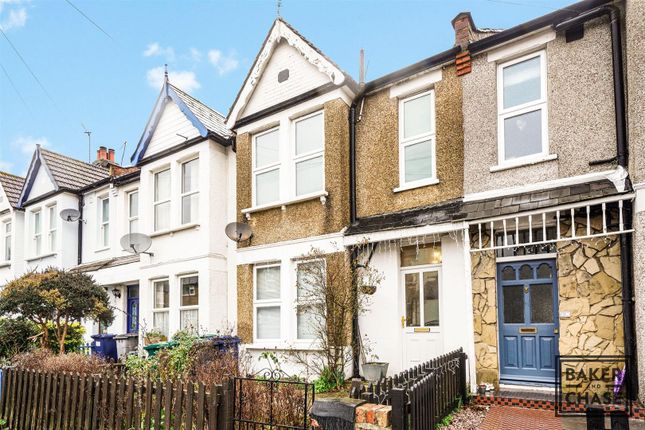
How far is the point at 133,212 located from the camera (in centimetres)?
1602

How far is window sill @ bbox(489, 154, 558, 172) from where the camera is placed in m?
8.28

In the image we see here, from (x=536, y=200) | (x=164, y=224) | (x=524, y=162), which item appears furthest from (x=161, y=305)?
(x=536, y=200)

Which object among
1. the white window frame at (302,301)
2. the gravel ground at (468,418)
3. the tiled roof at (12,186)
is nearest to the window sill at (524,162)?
the white window frame at (302,301)

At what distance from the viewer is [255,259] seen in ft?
39.4

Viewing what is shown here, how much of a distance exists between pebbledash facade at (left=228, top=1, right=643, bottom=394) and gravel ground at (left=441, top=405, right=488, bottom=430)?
93cm

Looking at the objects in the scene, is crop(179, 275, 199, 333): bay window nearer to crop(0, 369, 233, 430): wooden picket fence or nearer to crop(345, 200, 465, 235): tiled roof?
crop(345, 200, 465, 235): tiled roof

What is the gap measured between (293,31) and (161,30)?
10.6 ft

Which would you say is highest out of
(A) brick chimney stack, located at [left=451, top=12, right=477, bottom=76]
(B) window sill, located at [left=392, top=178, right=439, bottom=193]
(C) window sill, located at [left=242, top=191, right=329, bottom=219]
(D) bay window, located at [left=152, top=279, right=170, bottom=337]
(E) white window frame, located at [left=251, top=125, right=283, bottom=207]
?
(A) brick chimney stack, located at [left=451, top=12, right=477, bottom=76]

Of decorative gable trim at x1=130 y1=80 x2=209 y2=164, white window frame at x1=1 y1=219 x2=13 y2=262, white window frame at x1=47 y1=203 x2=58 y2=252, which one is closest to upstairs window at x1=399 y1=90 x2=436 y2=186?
decorative gable trim at x1=130 y1=80 x2=209 y2=164

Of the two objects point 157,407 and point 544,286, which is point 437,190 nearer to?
point 544,286

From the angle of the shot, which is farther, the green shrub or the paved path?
the green shrub

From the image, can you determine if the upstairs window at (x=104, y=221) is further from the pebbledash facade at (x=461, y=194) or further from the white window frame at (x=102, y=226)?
the pebbledash facade at (x=461, y=194)

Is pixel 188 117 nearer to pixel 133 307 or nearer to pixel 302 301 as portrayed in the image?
pixel 302 301

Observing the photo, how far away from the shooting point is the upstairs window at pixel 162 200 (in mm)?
14180
